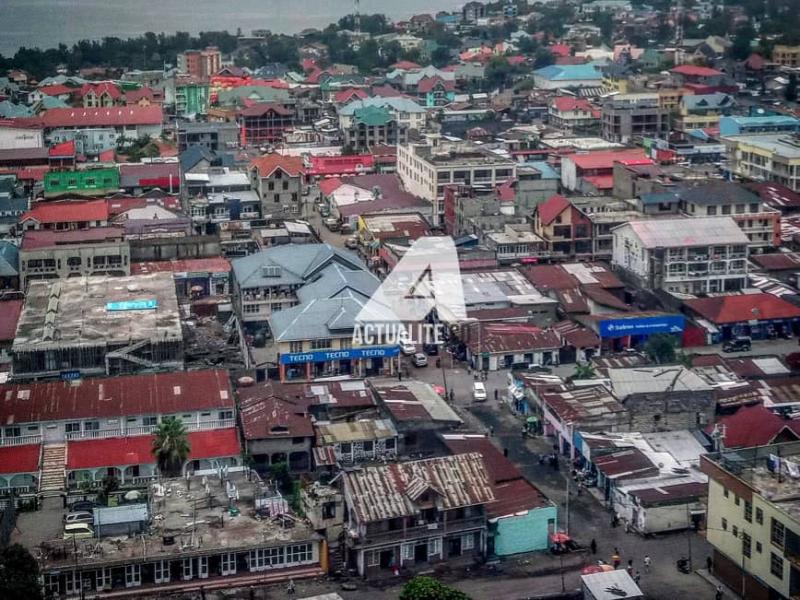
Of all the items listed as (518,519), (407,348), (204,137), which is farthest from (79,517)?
(204,137)

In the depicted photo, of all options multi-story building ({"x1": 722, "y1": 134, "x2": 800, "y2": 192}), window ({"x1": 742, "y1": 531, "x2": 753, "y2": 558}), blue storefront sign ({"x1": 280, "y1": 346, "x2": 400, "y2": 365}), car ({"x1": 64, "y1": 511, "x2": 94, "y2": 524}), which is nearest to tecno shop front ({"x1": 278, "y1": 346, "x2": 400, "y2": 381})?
blue storefront sign ({"x1": 280, "y1": 346, "x2": 400, "y2": 365})

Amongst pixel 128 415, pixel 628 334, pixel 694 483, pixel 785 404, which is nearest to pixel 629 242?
pixel 628 334

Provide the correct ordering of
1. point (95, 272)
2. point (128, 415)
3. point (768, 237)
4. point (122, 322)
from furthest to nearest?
point (768, 237), point (95, 272), point (122, 322), point (128, 415)

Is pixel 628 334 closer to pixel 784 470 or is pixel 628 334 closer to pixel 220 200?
pixel 784 470

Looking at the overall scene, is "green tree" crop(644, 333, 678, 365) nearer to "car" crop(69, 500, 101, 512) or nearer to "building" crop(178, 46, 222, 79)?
"car" crop(69, 500, 101, 512)

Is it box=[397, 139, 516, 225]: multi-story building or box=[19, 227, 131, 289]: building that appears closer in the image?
box=[19, 227, 131, 289]: building

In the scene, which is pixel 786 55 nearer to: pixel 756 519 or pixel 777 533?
pixel 756 519
